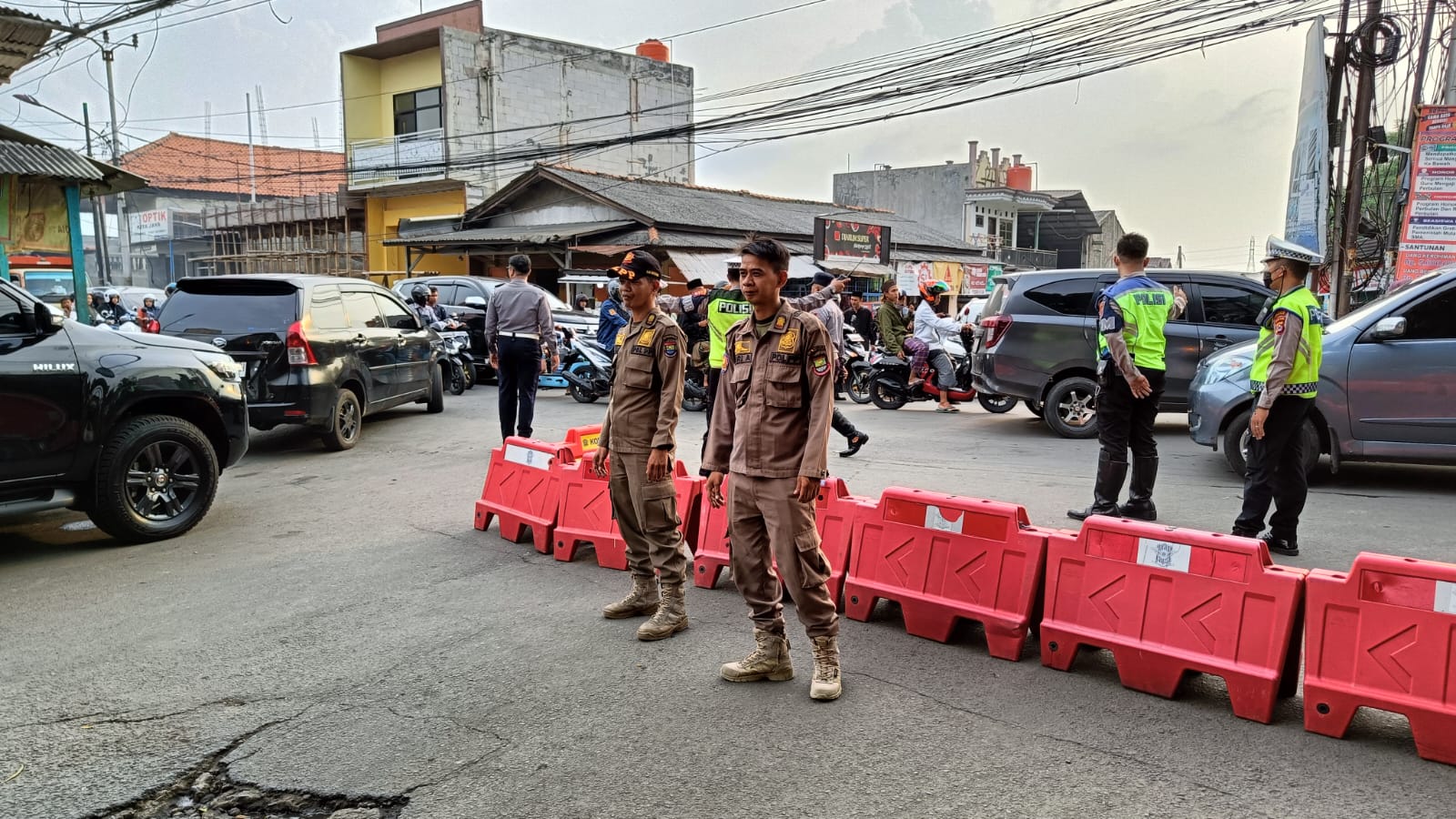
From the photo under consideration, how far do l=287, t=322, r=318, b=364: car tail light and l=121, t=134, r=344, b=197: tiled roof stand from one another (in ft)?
142

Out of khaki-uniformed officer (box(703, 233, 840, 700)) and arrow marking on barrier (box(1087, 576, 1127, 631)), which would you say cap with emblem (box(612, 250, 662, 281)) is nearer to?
khaki-uniformed officer (box(703, 233, 840, 700))

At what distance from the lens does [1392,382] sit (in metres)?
6.84

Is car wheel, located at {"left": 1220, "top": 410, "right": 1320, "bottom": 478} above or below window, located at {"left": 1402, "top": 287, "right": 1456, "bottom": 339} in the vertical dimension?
below

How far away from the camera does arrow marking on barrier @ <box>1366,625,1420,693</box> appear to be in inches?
122

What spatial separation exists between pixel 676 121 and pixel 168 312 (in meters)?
29.6

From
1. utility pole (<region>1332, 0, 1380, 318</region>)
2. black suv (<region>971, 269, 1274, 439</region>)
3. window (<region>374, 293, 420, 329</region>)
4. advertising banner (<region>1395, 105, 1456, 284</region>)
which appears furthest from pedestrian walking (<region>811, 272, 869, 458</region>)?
utility pole (<region>1332, 0, 1380, 318</region>)

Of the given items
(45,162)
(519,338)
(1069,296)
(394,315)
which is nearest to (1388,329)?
(1069,296)

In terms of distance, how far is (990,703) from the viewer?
3512 mm

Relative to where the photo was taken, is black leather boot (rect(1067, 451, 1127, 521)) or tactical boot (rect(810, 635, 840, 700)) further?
black leather boot (rect(1067, 451, 1127, 521))

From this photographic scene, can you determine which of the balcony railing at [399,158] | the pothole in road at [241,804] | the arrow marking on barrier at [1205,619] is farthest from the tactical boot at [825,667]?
the balcony railing at [399,158]

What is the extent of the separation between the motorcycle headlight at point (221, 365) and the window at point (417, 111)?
25.6 meters

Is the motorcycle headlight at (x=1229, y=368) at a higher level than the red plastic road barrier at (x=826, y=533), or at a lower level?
higher

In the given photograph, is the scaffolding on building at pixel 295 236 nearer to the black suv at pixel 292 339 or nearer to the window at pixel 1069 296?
the black suv at pixel 292 339

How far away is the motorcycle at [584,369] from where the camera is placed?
13.0m
